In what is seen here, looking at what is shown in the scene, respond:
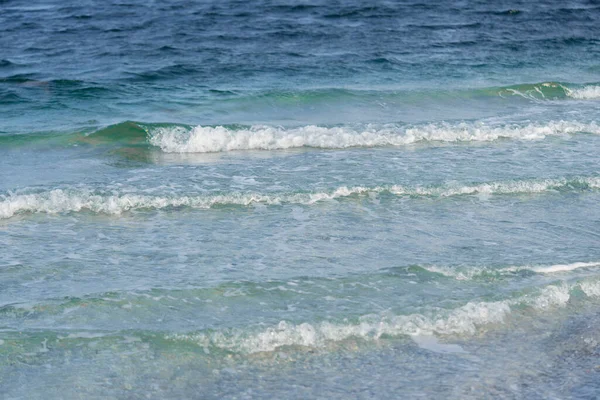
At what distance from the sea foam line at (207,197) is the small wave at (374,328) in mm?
3140

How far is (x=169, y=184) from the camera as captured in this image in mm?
10805

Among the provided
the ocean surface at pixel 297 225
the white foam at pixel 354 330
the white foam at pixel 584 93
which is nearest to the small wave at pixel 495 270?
the ocean surface at pixel 297 225

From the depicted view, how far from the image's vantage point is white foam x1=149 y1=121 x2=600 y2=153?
1267cm

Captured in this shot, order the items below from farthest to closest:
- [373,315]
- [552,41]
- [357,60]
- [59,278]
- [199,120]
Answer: [552,41] < [357,60] < [199,120] < [59,278] < [373,315]

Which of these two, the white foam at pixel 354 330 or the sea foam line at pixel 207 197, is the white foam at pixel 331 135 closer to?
the sea foam line at pixel 207 197

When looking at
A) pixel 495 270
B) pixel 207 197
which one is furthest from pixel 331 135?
pixel 495 270

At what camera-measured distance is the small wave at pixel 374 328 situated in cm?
671

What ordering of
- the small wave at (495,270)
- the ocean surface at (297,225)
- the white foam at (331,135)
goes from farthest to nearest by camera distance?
the white foam at (331,135), the small wave at (495,270), the ocean surface at (297,225)

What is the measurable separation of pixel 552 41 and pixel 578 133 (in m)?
8.77

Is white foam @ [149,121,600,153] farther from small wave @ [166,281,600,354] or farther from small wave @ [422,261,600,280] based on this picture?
small wave @ [166,281,600,354]

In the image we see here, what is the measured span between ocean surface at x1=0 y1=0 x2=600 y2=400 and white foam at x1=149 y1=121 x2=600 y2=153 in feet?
0.14

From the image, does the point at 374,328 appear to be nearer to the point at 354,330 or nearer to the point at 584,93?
the point at 354,330

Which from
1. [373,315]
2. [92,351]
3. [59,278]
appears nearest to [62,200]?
[59,278]

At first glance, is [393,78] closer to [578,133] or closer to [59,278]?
[578,133]
